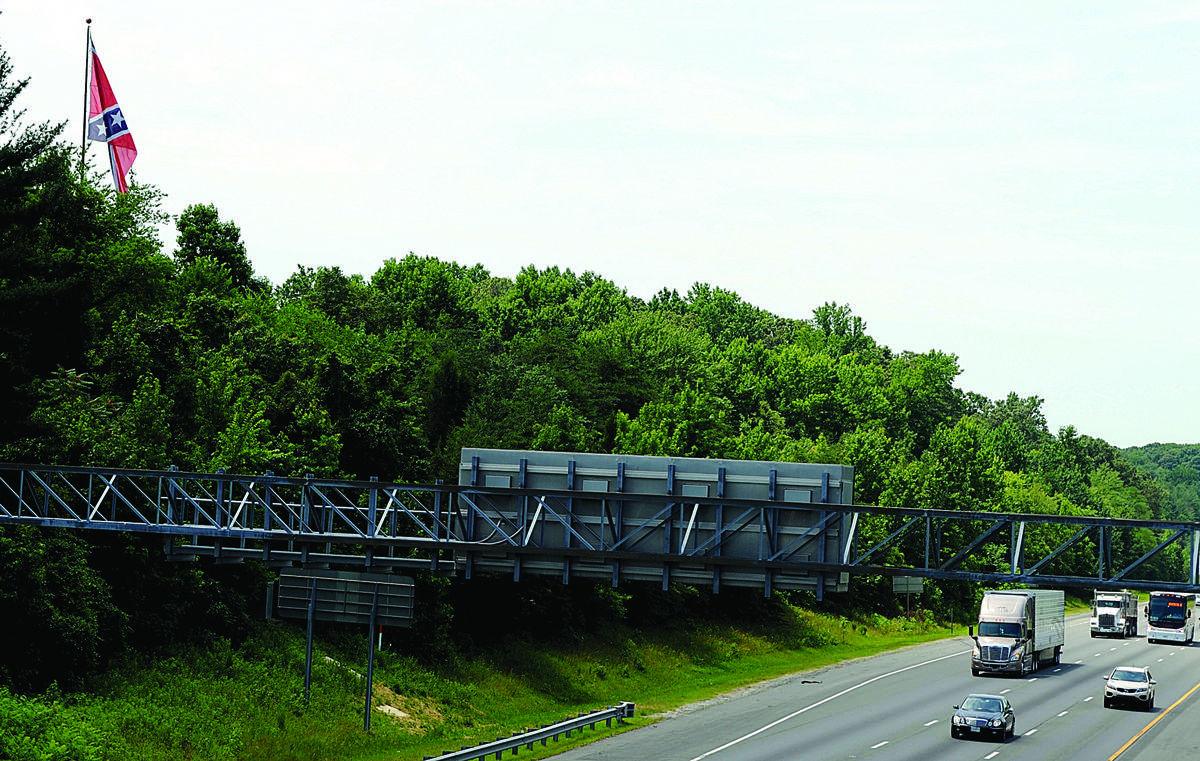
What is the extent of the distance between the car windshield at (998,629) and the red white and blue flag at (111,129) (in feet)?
154

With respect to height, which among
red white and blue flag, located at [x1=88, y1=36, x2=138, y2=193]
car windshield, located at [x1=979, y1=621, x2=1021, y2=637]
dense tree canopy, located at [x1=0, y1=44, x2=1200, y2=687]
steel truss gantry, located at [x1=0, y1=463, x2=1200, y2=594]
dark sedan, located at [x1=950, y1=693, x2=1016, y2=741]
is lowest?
dark sedan, located at [x1=950, y1=693, x2=1016, y2=741]

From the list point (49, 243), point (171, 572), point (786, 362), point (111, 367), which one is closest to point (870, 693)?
point (171, 572)

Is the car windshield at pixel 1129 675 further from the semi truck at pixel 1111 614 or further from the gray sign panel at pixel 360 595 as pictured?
the semi truck at pixel 1111 614

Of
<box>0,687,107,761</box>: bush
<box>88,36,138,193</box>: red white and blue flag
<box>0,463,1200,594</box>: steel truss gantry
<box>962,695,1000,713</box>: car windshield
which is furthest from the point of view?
<box>88,36,138,193</box>: red white and blue flag

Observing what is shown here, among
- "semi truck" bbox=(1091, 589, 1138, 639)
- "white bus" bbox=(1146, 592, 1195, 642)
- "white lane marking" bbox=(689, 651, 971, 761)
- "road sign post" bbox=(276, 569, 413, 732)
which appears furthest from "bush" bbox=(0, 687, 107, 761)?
"semi truck" bbox=(1091, 589, 1138, 639)

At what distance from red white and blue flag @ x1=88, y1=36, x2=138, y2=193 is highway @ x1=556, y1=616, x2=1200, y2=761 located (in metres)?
36.2

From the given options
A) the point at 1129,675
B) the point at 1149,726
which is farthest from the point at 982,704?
the point at 1129,675

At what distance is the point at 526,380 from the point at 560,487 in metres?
44.3

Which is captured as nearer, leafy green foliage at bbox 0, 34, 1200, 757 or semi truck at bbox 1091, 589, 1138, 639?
leafy green foliage at bbox 0, 34, 1200, 757

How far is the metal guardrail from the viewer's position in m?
42.7

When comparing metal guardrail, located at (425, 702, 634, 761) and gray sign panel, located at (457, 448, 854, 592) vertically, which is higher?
gray sign panel, located at (457, 448, 854, 592)

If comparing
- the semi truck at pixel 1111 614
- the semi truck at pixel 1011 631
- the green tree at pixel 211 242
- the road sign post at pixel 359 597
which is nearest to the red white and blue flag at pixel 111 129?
the green tree at pixel 211 242

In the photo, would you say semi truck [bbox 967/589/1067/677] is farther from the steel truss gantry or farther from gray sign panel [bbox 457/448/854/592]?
gray sign panel [bbox 457/448/854/592]

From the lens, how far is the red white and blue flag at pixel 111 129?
221 feet
